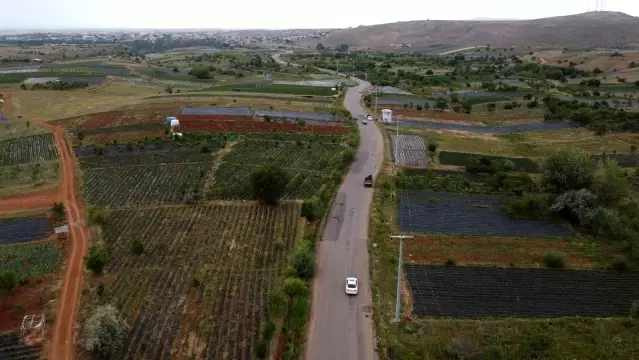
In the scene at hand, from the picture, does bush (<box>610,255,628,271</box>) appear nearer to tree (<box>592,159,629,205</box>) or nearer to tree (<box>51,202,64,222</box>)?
tree (<box>592,159,629,205</box>)

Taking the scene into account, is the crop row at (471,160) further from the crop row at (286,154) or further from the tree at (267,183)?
the tree at (267,183)

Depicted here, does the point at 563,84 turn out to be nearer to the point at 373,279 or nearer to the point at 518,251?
the point at 518,251

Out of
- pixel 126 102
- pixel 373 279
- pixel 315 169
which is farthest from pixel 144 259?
pixel 126 102

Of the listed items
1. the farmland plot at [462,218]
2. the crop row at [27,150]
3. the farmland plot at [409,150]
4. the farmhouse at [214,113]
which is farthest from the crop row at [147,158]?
the farmland plot at [462,218]

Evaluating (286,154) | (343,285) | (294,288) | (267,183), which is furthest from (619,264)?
(286,154)

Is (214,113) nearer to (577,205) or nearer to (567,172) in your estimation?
(567,172)

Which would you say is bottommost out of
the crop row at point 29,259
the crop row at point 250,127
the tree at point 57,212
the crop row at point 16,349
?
the crop row at point 16,349
